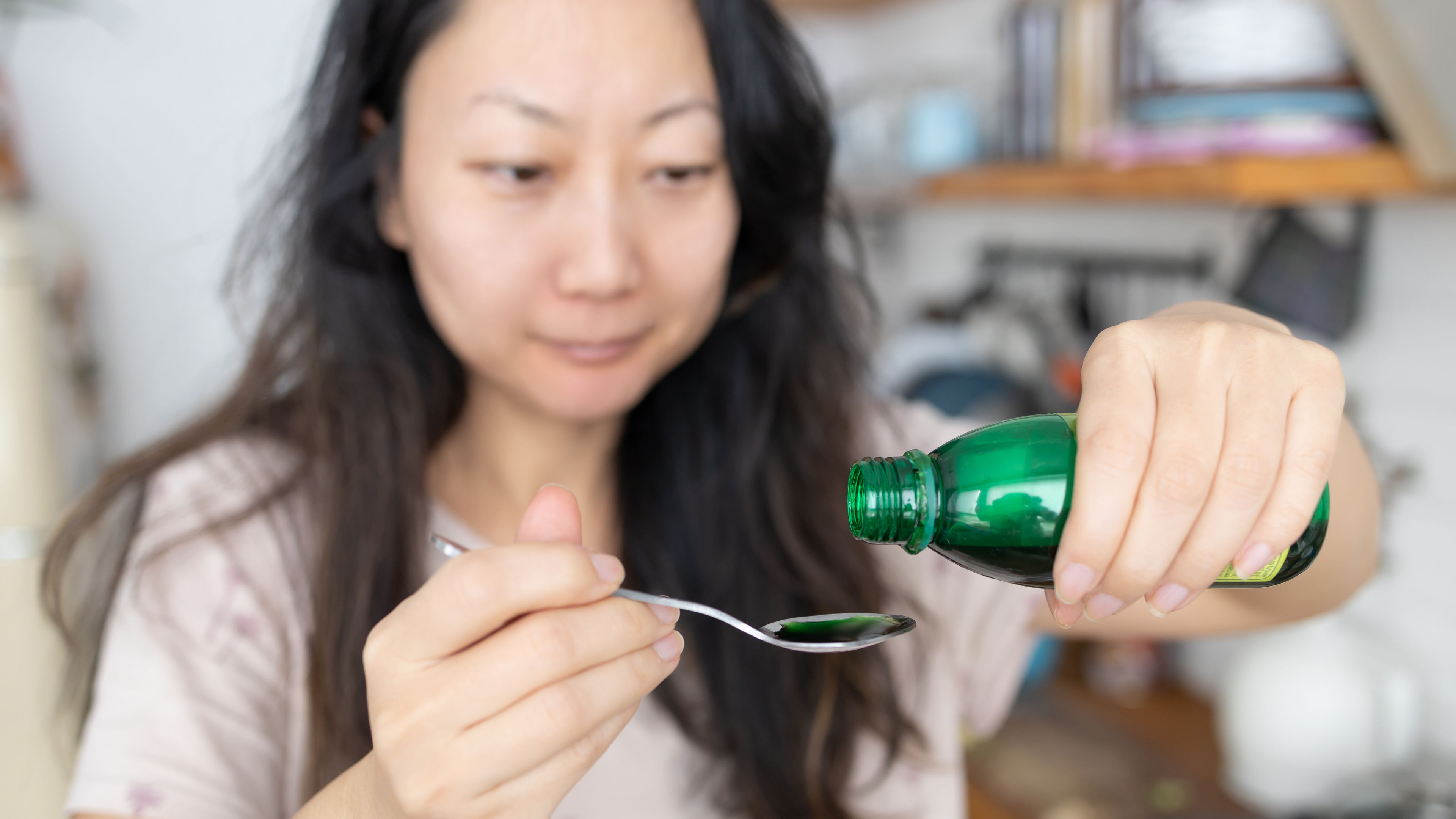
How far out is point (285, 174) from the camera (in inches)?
35.2

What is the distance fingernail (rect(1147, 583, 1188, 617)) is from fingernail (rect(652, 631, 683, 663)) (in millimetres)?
215

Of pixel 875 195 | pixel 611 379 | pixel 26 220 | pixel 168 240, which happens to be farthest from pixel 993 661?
pixel 168 240

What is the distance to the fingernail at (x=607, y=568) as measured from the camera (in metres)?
0.46

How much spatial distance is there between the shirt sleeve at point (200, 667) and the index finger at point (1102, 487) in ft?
2.10

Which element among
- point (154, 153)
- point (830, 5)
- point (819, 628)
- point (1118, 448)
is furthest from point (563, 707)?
point (830, 5)

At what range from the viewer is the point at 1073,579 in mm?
391

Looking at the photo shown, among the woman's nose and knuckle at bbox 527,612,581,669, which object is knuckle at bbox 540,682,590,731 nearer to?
knuckle at bbox 527,612,581,669

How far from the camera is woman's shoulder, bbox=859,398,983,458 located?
1.03m

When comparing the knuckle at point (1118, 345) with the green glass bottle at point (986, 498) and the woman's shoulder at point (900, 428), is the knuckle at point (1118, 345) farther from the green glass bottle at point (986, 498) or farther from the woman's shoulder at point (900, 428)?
the woman's shoulder at point (900, 428)

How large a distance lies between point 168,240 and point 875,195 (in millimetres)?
1485

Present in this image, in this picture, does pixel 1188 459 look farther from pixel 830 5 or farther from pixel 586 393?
pixel 830 5

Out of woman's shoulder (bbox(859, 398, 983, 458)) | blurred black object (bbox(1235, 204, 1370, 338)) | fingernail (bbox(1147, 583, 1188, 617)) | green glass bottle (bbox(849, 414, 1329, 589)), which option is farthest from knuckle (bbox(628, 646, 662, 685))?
blurred black object (bbox(1235, 204, 1370, 338))

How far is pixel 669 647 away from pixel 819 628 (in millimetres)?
85

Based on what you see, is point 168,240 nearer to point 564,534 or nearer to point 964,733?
point 964,733
